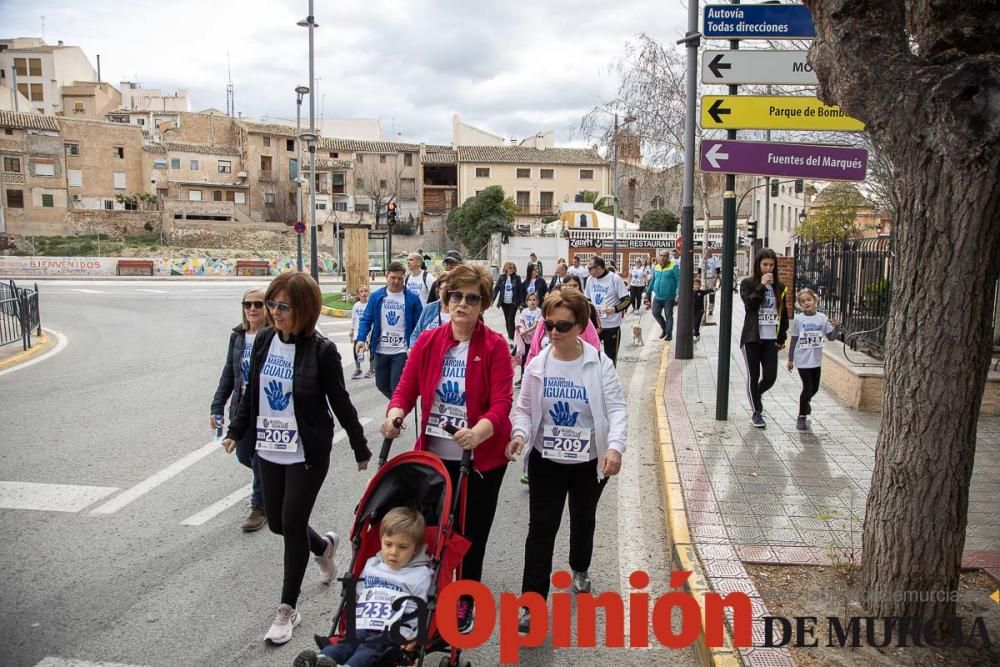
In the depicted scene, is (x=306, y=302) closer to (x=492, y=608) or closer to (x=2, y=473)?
(x=492, y=608)

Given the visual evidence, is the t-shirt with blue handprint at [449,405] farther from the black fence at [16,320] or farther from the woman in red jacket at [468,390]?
the black fence at [16,320]

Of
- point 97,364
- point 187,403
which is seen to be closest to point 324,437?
point 187,403

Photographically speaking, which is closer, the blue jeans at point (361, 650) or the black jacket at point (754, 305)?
the blue jeans at point (361, 650)

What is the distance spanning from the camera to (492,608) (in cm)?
412

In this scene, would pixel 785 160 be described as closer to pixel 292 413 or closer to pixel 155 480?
pixel 292 413

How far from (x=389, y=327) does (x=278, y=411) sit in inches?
148

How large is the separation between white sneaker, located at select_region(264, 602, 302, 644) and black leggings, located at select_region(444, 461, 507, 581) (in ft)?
2.90

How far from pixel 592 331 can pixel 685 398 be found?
15.8ft

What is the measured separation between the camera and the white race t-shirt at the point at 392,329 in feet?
25.3

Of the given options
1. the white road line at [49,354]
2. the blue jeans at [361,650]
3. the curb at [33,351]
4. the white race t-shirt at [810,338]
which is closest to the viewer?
the blue jeans at [361,650]

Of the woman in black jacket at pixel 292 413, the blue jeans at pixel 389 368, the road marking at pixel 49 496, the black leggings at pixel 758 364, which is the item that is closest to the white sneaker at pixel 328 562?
the woman in black jacket at pixel 292 413

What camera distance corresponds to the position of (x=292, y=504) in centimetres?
390

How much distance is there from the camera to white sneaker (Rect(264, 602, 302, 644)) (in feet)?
12.6

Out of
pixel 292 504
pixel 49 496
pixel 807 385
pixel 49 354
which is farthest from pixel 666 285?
pixel 292 504
